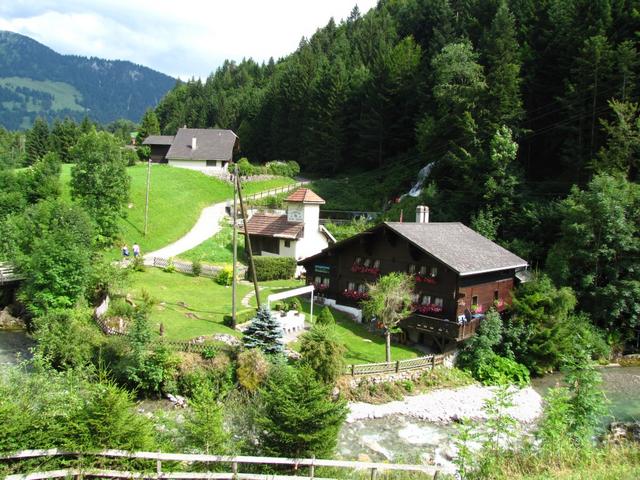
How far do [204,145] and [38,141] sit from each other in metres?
45.1

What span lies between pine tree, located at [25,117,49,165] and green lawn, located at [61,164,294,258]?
134 feet

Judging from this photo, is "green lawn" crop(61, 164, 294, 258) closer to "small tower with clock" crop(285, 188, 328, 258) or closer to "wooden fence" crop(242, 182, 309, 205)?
"wooden fence" crop(242, 182, 309, 205)

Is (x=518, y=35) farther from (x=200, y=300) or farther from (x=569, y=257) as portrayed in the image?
(x=200, y=300)

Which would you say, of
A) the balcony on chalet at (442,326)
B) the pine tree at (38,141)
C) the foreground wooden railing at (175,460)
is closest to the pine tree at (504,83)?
the balcony on chalet at (442,326)

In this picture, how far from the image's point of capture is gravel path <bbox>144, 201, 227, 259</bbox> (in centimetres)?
4715

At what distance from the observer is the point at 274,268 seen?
1667 inches

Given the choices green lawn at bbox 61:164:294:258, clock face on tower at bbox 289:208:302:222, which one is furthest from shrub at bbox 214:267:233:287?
green lawn at bbox 61:164:294:258

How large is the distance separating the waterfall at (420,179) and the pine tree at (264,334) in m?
33.4

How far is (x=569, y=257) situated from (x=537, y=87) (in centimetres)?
2483

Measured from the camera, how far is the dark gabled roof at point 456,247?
3030 centimetres

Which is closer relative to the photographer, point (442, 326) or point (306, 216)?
point (442, 326)

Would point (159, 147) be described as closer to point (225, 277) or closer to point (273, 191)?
point (273, 191)

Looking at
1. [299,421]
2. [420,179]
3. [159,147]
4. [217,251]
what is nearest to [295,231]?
[217,251]

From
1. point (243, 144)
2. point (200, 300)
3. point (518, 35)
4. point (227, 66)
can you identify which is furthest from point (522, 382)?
point (227, 66)
